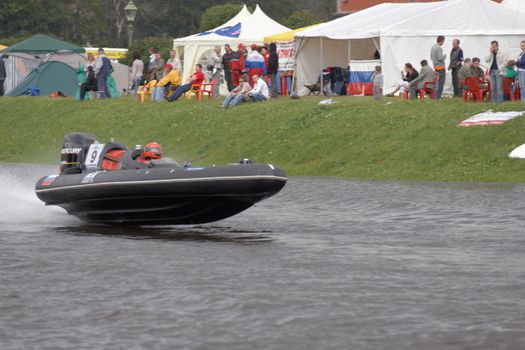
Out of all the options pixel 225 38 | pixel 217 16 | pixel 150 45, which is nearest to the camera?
pixel 225 38

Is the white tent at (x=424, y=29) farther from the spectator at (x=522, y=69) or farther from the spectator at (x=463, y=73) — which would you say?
the spectator at (x=522, y=69)

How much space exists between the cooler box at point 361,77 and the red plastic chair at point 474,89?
18.7 feet

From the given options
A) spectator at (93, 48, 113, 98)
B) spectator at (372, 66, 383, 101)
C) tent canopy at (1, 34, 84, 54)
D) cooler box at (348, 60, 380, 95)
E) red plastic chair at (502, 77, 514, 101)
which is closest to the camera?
red plastic chair at (502, 77, 514, 101)

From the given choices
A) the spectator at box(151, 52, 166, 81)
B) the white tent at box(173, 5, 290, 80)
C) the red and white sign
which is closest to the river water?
the red and white sign

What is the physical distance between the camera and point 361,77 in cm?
3784

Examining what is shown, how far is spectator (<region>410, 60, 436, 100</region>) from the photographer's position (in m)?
33.3

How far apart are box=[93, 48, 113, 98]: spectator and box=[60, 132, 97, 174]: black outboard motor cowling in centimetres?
1959

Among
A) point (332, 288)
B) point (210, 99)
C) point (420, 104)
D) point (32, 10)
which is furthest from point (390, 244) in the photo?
point (32, 10)

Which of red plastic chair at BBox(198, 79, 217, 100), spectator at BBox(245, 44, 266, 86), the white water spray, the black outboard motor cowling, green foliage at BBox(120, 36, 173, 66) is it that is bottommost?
the white water spray

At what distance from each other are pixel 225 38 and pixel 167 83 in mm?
7556

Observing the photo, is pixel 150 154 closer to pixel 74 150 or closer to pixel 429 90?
pixel 74 150

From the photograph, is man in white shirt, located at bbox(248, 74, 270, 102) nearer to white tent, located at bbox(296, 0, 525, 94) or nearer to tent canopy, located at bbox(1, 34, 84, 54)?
white tent, located at bbox(296, 0, 525, 94)

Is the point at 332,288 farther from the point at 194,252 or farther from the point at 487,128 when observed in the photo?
the point at 487,128

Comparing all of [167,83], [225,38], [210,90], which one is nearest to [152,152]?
[167,83]
